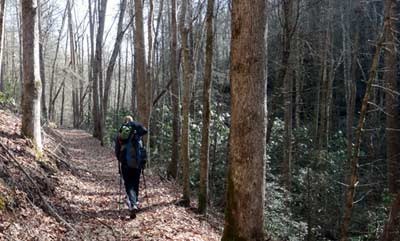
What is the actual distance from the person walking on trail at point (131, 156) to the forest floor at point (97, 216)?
51cm

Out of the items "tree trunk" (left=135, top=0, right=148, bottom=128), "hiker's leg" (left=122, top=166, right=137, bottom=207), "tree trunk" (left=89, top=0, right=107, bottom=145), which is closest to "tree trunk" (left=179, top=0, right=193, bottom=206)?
"hiker's leg" (left=122, top=166, right=137, bottom=207)

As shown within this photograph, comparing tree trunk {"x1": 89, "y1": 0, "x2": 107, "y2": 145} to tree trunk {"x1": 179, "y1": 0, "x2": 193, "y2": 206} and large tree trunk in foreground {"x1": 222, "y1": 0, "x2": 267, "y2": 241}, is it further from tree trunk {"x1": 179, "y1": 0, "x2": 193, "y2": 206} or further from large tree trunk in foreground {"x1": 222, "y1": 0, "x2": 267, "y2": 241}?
large tree trunk in foreground {"x1": 222, "y1": 0, "x2": 267, "y2": 241}

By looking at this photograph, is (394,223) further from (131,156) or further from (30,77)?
(30,77)

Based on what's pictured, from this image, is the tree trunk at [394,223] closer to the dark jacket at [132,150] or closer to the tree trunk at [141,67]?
the dark jacket at [132,150]

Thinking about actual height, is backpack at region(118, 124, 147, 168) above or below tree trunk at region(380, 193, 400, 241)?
above

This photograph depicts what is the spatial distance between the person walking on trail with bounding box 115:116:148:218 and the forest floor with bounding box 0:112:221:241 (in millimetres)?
506

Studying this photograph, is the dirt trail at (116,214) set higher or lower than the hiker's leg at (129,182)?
lower

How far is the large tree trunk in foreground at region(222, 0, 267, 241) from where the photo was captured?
5.22m

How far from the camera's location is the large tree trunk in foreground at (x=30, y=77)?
912cm

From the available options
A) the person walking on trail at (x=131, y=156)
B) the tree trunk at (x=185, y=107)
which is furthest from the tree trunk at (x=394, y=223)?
the person walking on trail at (x=131, y=156)

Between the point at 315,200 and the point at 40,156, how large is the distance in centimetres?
1080

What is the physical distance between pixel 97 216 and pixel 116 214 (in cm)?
48

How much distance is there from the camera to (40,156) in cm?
889

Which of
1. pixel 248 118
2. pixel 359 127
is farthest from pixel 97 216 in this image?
pixel 359 127
